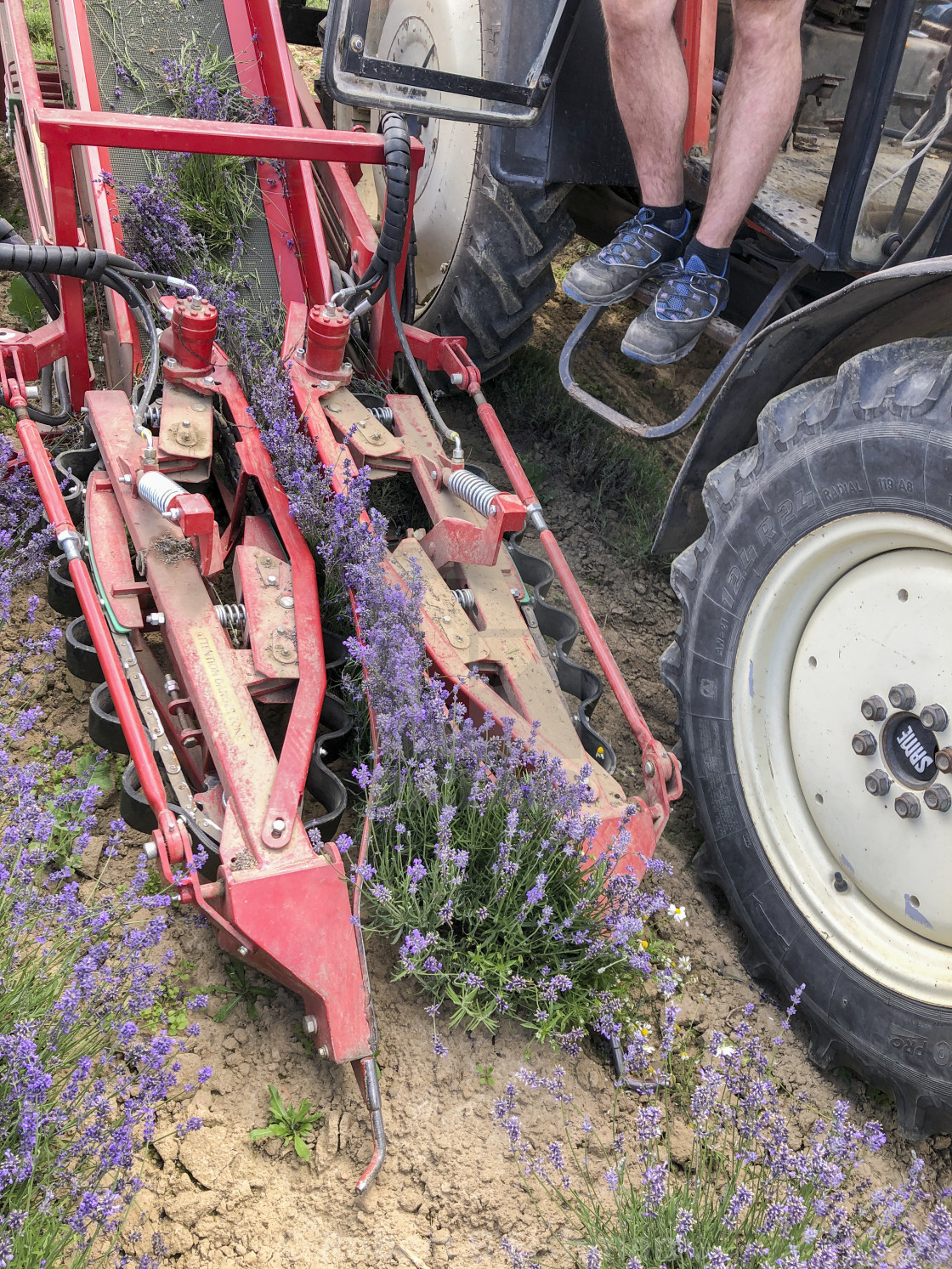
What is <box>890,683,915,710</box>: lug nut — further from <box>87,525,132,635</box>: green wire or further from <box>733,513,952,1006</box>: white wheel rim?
<box>87,525,132,635</box>: green wire

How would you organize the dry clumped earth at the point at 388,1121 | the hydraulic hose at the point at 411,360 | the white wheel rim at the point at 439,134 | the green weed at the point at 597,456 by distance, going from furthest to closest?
the green weed at the point at 597,456 → the white wheel rim at the point at 439,134 → the hydraulic hose at the point at 411,360 → the dry clumped earth at the point at 388,1121

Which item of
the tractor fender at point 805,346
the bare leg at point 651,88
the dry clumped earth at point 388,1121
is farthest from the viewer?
the bare leg at point 651,88

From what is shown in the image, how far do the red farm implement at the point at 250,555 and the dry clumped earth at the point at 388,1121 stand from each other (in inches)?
4.7

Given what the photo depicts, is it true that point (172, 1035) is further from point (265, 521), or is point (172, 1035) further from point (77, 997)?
point (265, 521)

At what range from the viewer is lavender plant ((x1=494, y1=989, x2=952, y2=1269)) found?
1.53 m

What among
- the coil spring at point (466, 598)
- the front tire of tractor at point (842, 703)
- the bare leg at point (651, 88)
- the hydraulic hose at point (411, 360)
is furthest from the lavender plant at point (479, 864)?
the bare leg at point (651, 88)

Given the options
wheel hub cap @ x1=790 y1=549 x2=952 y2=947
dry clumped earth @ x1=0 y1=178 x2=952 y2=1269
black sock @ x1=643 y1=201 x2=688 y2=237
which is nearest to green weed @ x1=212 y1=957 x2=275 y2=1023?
dry clumped earth @ x1=0 y1=178 x2=952 y2=1269

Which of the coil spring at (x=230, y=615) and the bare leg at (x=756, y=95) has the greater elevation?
the bare leg at (x=756, y=95)

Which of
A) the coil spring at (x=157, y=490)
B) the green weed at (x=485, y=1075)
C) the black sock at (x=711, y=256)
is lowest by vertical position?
the green weed at (x=485, y=1075)

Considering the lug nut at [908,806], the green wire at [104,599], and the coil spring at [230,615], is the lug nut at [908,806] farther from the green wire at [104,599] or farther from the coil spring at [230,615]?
the green wire at [104,599]

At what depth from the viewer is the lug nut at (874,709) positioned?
2010 millimetres

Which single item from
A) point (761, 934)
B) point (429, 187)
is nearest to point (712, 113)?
point (429, 187)

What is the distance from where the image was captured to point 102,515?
8.24 feet

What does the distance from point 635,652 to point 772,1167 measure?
172cm
